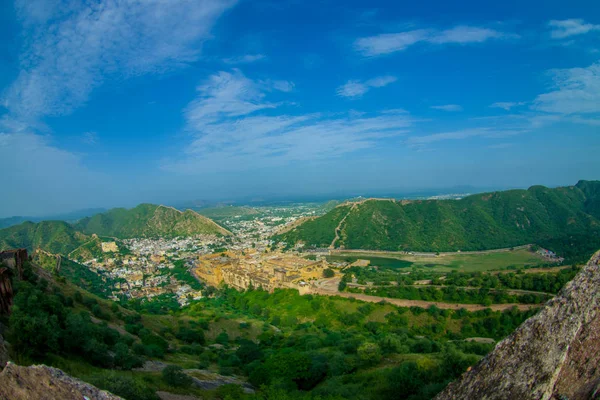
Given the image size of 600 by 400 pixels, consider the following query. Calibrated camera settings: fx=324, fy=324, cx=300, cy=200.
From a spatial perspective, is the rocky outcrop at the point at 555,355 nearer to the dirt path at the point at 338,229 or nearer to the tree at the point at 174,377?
the tree at the point at 174,377

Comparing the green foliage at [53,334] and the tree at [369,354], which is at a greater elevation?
the green foliage at [53,334]

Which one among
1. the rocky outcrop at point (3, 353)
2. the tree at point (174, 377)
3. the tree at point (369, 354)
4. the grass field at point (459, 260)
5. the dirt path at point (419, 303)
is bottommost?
the grass field at point (459, 260)

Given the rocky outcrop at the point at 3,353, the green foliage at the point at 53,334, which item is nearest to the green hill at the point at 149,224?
the green foliage at the point at 53,334

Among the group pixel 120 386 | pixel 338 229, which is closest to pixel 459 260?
pixel 338 229

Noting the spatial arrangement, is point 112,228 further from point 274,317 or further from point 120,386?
point 120,386

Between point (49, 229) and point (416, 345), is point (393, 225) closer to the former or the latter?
point (416, 345)

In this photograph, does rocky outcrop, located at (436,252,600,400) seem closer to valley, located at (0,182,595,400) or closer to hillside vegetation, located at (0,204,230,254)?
valley, located at (0,182,595,400)

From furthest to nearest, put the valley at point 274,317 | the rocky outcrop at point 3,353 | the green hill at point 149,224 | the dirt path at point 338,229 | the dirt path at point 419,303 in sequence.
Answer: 1. the green hill at point 149,224
2. the dirt path at point 338,229
3. the dirt path at point 419,303
4. the valley at point 274,317
5. the rocky outcrop at point 3,353

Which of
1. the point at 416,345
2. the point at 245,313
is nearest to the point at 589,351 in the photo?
the point at 416,345
